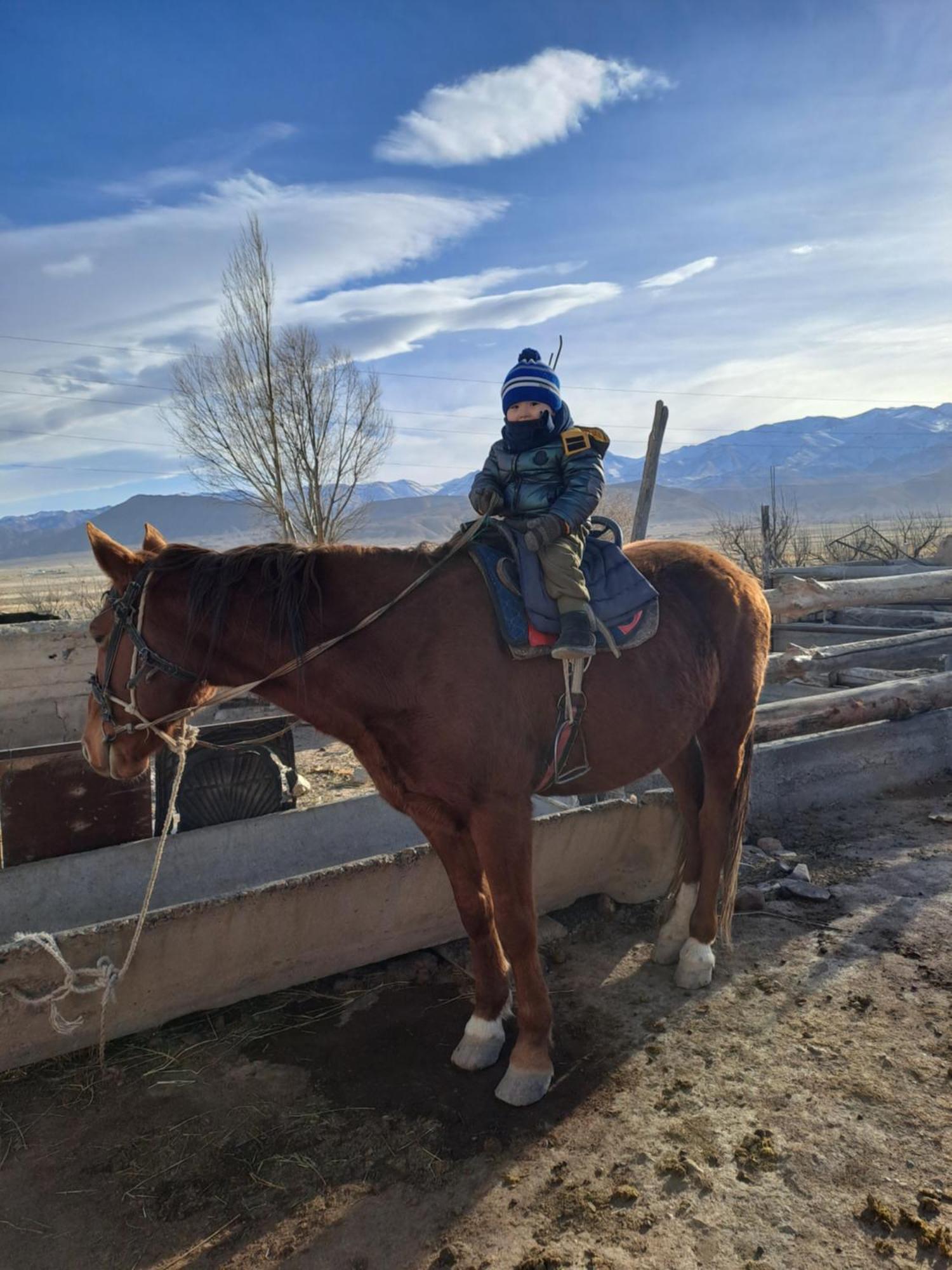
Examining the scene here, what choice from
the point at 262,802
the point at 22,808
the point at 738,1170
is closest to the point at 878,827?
the point at 738,1170

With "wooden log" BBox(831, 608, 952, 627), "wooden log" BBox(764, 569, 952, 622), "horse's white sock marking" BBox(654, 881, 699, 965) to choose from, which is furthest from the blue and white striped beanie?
"wooden log" BBox(831, 608, 952, 627)

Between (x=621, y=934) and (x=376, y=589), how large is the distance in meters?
2.53

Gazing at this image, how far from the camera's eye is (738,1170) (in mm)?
2572

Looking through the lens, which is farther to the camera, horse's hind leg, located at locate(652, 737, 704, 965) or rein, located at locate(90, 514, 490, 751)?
horse's hind leg, located at locate(652, 737, 704, 965)

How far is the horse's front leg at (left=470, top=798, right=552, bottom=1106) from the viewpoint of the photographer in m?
2.97

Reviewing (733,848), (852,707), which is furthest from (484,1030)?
(852,707)

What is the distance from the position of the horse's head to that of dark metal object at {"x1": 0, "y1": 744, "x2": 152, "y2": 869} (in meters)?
1.81

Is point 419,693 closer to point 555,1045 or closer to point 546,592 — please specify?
point 546,592

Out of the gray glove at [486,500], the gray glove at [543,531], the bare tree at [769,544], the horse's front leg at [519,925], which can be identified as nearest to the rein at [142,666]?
the gray glove at [543,531]

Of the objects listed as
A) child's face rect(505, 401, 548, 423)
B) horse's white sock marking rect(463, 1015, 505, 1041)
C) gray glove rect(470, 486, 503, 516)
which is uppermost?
child's face rect(505, 401, 548, 423)

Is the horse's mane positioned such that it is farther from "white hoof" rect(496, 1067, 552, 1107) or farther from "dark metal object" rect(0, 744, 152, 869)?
"dark metal object" rect(0, 744, 152, 869)

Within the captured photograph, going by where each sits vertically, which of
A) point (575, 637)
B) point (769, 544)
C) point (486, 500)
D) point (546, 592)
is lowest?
point (769, 544)

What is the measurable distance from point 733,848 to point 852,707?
235cm

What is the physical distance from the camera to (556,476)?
3.44m
